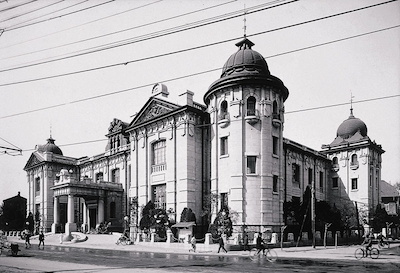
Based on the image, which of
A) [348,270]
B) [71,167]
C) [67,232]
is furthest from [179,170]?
[71,167]

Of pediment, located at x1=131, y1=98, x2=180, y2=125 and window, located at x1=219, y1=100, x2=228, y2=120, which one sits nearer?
window, located at x1=219, y1=100, x2=228, y2=120

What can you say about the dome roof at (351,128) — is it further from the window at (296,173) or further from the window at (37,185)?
the window at (37,185)

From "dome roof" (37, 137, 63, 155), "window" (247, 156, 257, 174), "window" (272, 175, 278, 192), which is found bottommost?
"window" (272, 175, 278, 192)

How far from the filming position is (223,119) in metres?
39.2

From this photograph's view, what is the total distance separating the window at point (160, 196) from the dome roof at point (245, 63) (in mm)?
13502

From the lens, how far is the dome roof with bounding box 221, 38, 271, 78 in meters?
39.2

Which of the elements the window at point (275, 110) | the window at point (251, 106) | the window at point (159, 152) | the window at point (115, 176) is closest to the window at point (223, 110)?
the window at point (251, 106)

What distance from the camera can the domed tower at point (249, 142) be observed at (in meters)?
36.8

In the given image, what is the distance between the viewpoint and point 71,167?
223ft

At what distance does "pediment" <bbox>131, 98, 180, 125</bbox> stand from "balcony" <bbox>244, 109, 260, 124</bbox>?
768 cm

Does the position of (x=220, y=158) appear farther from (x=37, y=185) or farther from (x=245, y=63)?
(x=37, y=185)

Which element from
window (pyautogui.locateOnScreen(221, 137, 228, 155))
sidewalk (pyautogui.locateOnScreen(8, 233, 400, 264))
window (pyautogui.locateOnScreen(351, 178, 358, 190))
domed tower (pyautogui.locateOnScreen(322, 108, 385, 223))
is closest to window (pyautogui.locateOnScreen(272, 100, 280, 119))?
window (pyautogui.locateOnScreen(221, 137, 228, 155))

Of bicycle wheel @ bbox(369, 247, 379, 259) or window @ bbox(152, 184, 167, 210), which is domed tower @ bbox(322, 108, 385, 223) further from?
bicycle wheel @ bbox(369, 247, 379, 259)

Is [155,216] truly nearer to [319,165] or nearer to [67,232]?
[67,232]
